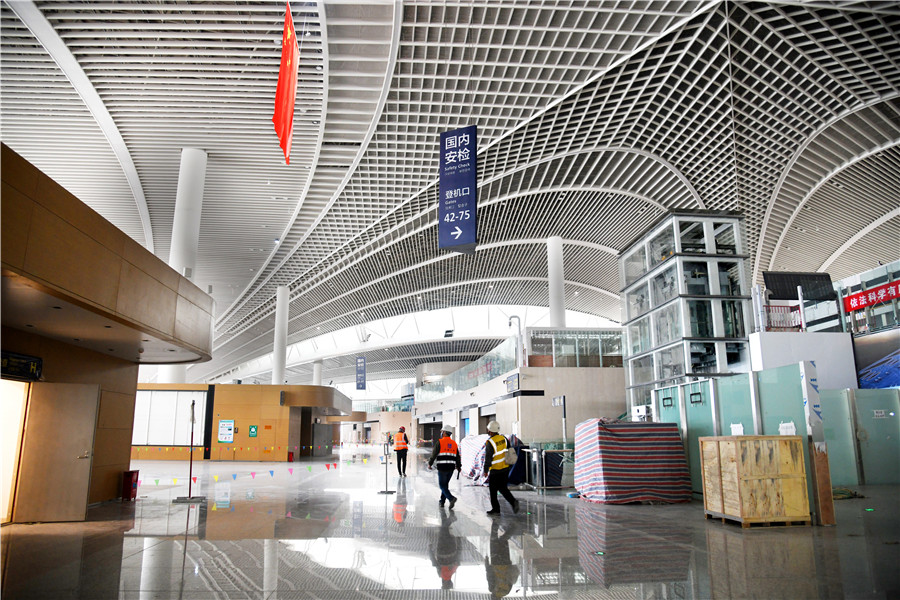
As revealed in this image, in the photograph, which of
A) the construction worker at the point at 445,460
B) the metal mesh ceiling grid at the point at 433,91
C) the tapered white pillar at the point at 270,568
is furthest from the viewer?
the metal mesh ceiling grid at the point at 433,91

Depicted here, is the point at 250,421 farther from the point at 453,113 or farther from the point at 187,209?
the point at 453,113

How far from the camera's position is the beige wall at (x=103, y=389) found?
9.80 m

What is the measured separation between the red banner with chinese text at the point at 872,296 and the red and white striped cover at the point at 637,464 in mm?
9899

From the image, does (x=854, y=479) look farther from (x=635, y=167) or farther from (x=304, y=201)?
(x=304, y=201)

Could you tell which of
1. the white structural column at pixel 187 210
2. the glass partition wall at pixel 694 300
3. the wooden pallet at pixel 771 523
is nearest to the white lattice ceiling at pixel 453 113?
the white structural column at pixel 187 210

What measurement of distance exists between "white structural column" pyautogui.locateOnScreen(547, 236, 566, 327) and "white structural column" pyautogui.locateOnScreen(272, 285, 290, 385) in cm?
1556

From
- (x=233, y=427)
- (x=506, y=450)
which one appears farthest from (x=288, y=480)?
(x=233, y=427)

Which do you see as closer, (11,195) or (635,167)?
(11,195)

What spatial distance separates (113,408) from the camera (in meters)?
11.7

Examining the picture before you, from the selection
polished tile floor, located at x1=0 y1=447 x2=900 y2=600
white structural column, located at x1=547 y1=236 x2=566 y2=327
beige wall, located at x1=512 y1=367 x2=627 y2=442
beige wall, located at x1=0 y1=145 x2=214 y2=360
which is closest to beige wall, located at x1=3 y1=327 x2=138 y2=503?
polished tile floor, located at x1=0 y1=447 x2=900 y2=600

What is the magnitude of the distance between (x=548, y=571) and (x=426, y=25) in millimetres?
14756

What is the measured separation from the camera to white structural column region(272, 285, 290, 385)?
33938 millimetres

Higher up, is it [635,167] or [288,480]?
[635,167]

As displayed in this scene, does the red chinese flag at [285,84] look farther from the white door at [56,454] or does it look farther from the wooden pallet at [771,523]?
the wooden pallet at [771,523]
